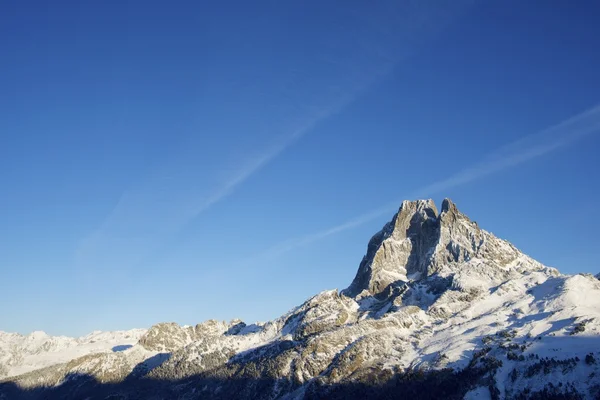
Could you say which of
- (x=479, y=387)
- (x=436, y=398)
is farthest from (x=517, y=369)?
(x=436, y=398)

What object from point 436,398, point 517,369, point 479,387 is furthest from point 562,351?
point 436,398

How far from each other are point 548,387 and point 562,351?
32157mm

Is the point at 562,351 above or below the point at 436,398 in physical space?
above

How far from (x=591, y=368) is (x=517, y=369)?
28.8 metres

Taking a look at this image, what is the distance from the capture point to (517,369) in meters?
195

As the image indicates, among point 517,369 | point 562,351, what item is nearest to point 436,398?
point 517,369

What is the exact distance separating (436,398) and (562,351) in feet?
178

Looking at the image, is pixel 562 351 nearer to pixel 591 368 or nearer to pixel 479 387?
pixel 591 368

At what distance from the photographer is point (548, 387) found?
564ft

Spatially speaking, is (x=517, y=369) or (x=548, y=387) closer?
(x=548, y=387)

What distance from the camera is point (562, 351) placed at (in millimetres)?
197750

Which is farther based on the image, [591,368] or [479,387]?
[479,387]

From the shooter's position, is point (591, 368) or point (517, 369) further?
point (517, 369)

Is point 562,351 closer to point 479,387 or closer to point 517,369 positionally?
point 517,369
